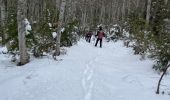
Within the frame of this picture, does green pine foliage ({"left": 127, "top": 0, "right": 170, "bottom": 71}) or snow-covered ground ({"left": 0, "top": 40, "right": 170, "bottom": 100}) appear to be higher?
green pine foliage ({"left": 127, "top": 0, "right": 170, "bottom": 71})

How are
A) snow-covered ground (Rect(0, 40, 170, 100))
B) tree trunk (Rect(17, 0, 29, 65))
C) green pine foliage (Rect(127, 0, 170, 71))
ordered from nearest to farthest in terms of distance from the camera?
1. snow-covered ground (Rect(0, 40, 170, 100))
2. green pine foliage (Rect(127, 0, 170, 71))
3. tree trunk (Rect(17, 0, 29, 65))

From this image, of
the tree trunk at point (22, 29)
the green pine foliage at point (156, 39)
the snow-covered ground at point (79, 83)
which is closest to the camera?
the snow-covered ground at point (79, 83)

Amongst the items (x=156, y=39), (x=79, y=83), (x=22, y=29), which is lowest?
(x=79, y=83)

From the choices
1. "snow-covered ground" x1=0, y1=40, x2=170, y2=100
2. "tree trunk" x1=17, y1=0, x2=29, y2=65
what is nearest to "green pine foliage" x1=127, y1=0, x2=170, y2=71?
"snow-covered ground" x1=0, y1=40, x2=170, y2=100

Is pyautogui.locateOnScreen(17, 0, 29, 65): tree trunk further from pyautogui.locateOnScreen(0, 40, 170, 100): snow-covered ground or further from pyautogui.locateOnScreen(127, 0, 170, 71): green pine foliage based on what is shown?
pyautogui.locateOnScreen(127, 0, 170, 71): green pine foliage

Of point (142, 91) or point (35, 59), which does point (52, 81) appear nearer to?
point (142, 91)

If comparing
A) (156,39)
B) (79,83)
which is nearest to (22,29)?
(79,83)

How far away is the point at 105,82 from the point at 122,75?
150 cm

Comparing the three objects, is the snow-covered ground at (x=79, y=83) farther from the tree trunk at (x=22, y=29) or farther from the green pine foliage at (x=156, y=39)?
the green pine foliage at (x=156, y=39)

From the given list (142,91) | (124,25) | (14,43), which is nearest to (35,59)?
(14,43)

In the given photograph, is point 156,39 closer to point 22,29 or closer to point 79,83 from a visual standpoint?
point 79,83

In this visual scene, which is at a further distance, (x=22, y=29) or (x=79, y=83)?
(x=22, y=29)

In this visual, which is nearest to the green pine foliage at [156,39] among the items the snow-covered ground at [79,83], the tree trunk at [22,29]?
the snow-covered ground at [79,83]

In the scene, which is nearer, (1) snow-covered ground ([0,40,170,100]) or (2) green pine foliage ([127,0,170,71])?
(1) snow-covered ground ([0,40,170,100])
